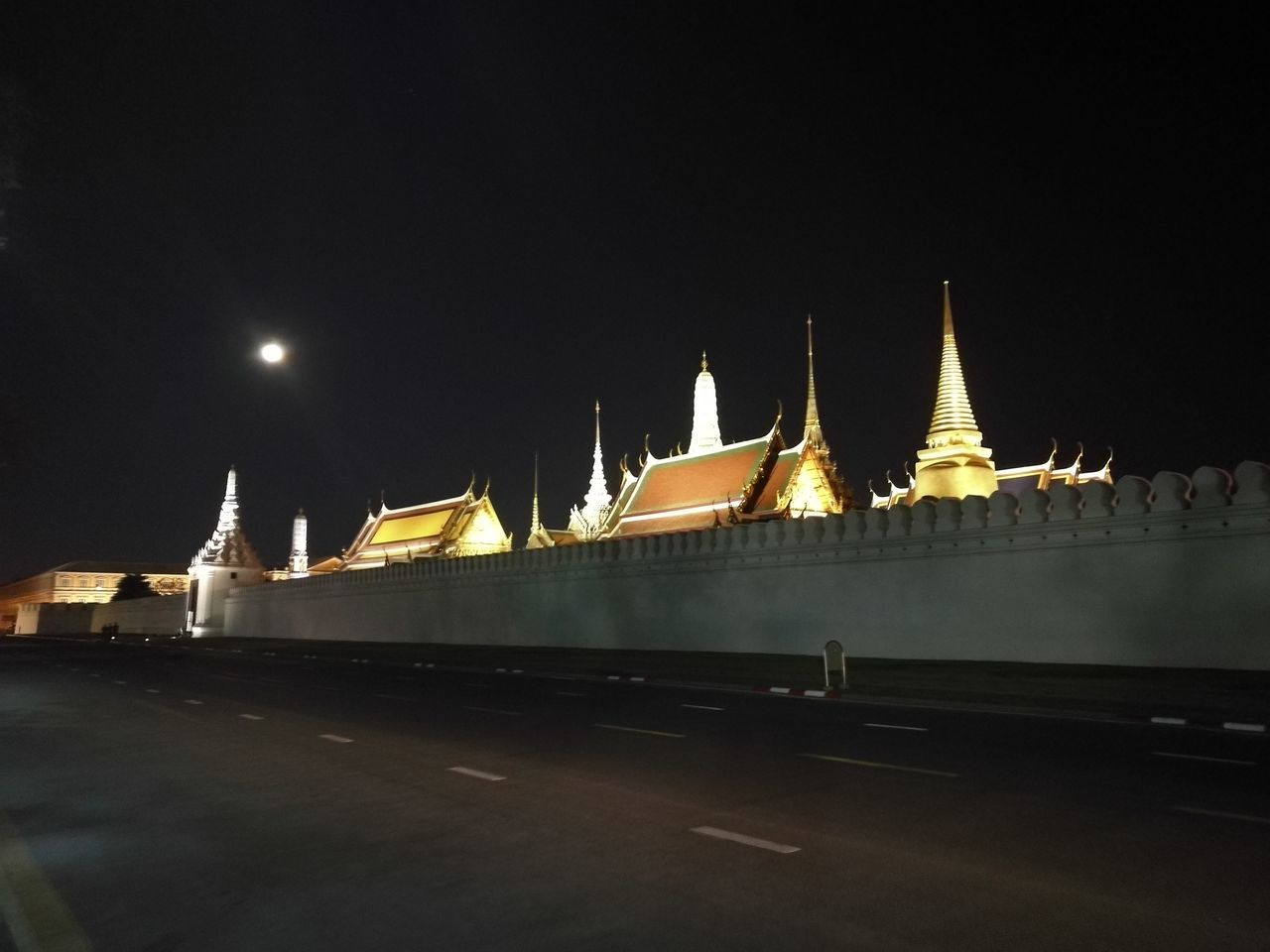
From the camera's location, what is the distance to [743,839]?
6266mm

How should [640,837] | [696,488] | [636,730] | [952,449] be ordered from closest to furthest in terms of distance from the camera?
[640,837] < [636,730] < [952,449] < [696,488]

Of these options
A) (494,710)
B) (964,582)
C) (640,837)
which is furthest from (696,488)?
(640,837)

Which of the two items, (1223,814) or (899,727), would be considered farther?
(899,727)

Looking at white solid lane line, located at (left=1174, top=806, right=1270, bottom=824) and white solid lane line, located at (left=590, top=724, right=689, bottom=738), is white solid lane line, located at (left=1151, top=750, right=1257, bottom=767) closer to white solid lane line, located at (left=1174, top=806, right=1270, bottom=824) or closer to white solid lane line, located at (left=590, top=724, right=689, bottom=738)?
white solid lane line, located at (left=1174, top=806, right=1270, bottom=824)

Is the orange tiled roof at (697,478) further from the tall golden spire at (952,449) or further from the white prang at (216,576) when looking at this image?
the white prang at (216,576)

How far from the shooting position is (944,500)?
20.5m

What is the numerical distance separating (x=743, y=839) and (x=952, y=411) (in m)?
27.4

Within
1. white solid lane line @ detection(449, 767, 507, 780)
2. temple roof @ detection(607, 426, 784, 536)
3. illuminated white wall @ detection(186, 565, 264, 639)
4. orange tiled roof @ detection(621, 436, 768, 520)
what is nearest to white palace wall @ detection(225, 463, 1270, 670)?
temple roof @ detection(607, 426, 784, 536)

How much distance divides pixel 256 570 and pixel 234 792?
196 feet

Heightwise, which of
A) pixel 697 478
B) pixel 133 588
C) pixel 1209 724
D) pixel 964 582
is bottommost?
pixel 1209 724

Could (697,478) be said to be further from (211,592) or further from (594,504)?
(211,592)

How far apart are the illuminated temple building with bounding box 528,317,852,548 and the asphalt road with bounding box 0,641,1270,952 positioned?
68.6ft

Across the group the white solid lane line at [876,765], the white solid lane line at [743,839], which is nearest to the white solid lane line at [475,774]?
the white solid lane line at [743,839]

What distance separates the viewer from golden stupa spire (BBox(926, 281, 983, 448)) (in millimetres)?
31250
